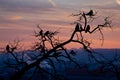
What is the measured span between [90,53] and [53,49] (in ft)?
5.71

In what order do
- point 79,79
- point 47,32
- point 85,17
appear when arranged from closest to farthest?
point 85,17 → point 47,32 → point 79,79

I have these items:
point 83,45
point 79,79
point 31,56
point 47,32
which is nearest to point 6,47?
point 31,56

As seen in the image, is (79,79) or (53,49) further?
(79,79)

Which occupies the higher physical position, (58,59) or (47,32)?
(47,32)

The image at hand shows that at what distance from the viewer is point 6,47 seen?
681 inches

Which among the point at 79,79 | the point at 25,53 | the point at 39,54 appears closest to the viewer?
the point at 39,54

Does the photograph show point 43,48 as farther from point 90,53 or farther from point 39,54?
point 90,53

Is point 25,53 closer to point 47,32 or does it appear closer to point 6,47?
point 6,47

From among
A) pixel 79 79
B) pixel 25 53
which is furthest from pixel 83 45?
pixel 79 79

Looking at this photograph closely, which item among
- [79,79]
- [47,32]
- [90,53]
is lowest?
[79,79]

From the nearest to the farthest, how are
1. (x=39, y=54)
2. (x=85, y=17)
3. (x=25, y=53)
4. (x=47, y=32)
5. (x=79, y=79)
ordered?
(x=85, y=17) < (x=47, y=32) < (x=39, y=54) < (x=25, y=53) < (x=79, y=79)

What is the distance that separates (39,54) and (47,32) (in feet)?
5.09

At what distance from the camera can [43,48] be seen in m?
16.8

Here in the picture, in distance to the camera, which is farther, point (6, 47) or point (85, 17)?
point (6, 47)
